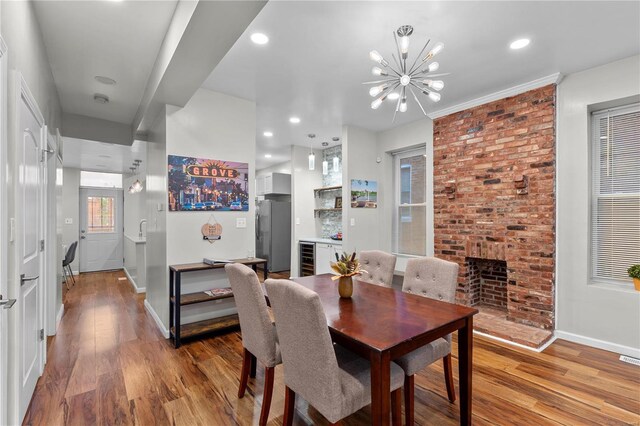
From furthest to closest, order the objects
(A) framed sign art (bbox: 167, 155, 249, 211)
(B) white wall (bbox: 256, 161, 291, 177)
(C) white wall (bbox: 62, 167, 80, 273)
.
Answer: (B) white wall (bbox: 256, 161, 291, 177)
(C) white wall (bbox: 62, 167, 80, 273)
(A) framed sign art (bbox: 167, 155, 249, 211)

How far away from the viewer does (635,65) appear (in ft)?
9.06

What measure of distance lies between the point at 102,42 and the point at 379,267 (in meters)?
3.12

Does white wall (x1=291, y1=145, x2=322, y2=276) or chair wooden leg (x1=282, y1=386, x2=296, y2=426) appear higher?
white wall (x1=291, y1=145, x2=322, y2=276)

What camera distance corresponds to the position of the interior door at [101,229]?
6.82m

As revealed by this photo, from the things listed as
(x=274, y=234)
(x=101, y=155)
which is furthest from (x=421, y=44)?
(x=101, y=155)

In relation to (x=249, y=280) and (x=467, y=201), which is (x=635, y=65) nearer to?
(x=467, y=201)

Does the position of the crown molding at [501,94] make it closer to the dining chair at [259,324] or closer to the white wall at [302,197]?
the white wall at [302,197]

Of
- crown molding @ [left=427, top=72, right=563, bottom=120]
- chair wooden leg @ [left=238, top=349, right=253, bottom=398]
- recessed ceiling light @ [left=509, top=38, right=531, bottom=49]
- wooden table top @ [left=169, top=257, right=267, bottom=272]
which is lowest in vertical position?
chair wooden leg @ [left=238, top=349, right=253, bottom=398]

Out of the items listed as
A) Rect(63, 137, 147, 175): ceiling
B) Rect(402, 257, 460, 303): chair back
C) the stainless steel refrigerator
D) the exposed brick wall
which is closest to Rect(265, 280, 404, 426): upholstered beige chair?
Rect(402, 257, 460, 303): chair back

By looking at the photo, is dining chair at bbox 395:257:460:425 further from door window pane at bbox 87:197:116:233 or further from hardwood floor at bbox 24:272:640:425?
door window pane at bbox 87:197:116:233

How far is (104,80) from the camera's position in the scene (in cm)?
327

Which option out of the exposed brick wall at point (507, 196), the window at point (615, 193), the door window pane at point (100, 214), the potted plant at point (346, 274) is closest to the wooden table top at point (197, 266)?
the potted plant at point (346, 274)

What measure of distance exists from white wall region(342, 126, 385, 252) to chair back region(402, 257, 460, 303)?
2237 mm

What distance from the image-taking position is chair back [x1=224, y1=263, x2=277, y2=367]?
1.79 meters
